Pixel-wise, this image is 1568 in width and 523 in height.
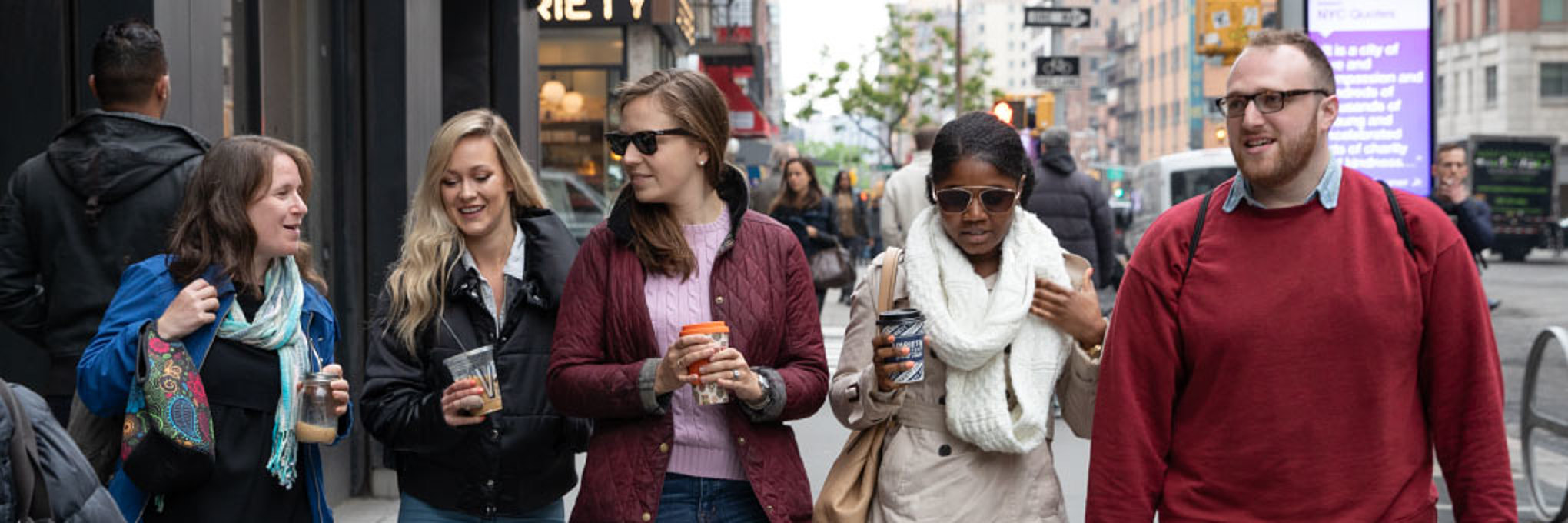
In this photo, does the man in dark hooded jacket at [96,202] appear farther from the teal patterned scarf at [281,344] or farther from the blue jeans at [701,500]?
the blue jeans at [701,500]

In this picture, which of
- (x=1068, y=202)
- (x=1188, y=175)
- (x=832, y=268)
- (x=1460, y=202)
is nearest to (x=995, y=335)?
(x=1068, y=202)

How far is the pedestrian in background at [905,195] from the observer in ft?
37.0

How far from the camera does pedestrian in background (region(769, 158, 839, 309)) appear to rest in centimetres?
1311

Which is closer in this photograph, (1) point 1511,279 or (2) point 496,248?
(2) point 496,248

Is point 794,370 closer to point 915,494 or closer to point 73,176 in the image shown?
point 915,494

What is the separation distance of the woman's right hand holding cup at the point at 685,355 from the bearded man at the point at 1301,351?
85cm

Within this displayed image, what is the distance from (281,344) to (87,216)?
1143mm

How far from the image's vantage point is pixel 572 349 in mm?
3723

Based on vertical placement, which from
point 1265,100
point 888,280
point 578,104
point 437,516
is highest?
point 578,104

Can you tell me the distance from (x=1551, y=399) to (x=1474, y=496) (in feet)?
17.7

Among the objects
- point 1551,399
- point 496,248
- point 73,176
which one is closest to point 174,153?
point 73,176

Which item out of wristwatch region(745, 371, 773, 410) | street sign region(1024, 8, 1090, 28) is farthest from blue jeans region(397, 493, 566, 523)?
street sign region(1024, 8, 1090, 28)

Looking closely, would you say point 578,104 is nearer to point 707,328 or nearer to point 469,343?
point 469,343

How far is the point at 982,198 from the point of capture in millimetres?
3787
